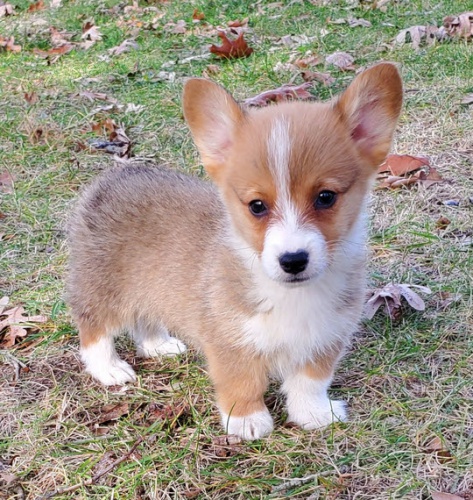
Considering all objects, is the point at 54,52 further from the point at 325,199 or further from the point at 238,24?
the point at 325,199

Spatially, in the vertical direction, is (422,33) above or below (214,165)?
below

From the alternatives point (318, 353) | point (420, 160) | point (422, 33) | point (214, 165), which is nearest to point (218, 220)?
point (214, 165)

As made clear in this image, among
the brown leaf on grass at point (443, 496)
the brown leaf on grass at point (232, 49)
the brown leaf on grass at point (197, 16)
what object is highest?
the brown leaf on grass at point (443, 496)

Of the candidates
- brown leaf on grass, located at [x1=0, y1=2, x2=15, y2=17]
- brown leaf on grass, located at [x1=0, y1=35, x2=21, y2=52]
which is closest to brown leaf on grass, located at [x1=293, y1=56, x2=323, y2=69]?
brown leaf on grass, located at [x1=0, y1=35, x2=21, y2=52]

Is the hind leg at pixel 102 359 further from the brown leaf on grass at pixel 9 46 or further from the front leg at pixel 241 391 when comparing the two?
the brown leaf on grass at pixel 9 46

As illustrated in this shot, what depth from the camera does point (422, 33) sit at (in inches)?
249

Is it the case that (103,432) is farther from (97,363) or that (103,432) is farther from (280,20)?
(280,20)

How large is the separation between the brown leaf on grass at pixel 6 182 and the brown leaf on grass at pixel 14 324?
4.86ft

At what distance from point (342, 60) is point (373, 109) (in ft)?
12.2

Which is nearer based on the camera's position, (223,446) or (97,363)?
(223,446)

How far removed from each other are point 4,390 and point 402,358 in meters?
1.83

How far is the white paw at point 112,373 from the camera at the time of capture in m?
3.09

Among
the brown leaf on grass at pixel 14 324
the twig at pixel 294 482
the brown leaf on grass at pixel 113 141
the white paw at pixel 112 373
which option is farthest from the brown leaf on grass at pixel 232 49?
the twig at pixel 294 482

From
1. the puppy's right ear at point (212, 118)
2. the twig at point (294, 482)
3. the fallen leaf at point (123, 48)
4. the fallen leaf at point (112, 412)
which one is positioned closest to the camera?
the twig at point (294, 482)
